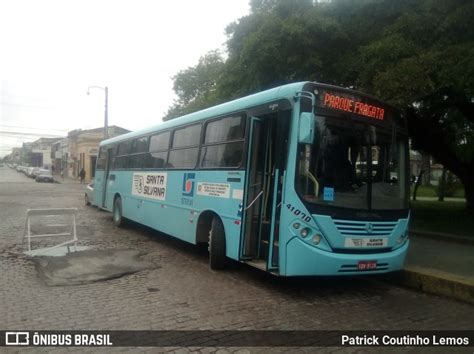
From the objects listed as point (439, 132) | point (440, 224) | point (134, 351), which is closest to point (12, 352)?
point (134, 351)

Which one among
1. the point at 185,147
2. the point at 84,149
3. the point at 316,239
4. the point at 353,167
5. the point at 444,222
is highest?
the point at 84,149

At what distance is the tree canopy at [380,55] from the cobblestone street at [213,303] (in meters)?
4.35

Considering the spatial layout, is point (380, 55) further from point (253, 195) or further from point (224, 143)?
point (253, 195)

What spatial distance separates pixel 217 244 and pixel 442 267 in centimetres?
395

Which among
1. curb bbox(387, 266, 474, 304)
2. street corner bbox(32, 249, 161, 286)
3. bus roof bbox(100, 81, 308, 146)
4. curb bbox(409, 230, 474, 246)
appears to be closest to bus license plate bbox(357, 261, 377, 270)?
curb bbox(387, 266, 474, 304)

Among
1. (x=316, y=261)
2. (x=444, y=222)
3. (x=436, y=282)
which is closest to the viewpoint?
(x=316, y=261)

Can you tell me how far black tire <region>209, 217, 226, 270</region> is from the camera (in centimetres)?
777

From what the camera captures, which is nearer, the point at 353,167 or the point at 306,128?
the point at 306,128

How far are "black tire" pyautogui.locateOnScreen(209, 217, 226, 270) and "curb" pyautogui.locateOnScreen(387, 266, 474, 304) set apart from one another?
2.88m

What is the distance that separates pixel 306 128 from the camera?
591 cm

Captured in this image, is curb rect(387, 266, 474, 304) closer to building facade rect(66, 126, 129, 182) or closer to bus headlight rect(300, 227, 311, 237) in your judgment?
bus headlight rect(300, 227, 311, 237)

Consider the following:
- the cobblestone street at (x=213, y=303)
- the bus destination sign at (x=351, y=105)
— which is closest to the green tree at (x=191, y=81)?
the cobblestone street at (x=213, y=303)

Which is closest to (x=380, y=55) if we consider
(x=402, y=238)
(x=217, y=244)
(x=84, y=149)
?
(x=402, y=238)

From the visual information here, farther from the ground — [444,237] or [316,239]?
[316,239]
